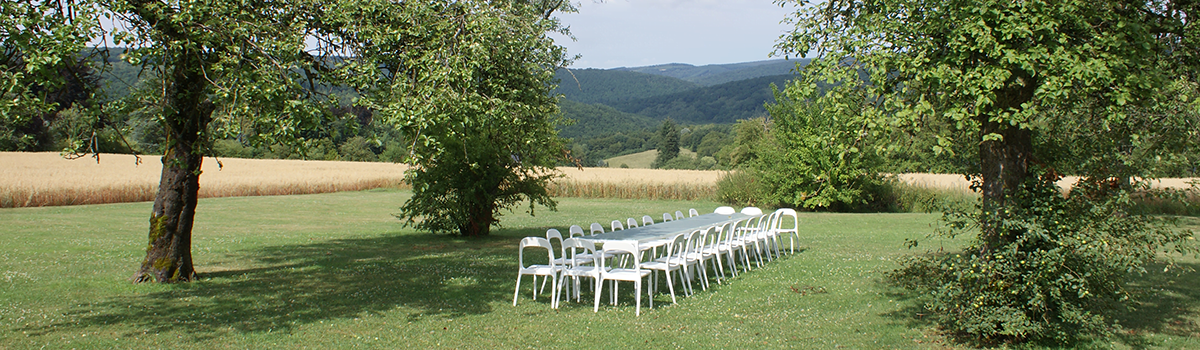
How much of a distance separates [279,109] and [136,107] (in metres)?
1.93

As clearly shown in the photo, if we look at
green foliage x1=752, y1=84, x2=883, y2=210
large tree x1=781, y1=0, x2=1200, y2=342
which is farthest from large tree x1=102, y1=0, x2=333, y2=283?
green foliage x1=752, y1=84, x2=883, y2=210

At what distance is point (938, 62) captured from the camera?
5.38 m

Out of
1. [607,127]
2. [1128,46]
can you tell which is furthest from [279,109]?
[607,127]

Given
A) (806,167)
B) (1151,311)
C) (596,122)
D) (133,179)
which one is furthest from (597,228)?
(596,122)

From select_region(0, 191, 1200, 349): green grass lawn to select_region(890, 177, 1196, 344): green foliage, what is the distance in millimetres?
528

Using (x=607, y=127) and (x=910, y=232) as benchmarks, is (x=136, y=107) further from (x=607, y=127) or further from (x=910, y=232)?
(x=607, y=127)

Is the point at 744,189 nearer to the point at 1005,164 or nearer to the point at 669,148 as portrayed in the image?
the point at 1005,164

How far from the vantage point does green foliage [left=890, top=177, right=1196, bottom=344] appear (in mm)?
5410

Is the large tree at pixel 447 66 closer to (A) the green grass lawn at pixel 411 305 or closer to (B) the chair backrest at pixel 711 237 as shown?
(A) the green grass lawn at pixel 411 305

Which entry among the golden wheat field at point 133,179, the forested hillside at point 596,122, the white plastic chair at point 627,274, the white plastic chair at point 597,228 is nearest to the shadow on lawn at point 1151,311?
the white plastic chair at point 627,274

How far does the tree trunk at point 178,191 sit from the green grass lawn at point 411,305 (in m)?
0.35

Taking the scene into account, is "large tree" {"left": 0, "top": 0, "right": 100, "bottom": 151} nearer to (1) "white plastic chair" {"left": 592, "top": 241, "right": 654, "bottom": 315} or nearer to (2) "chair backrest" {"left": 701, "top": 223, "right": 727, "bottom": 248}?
(1) "white plastic chair" {"left": 592, "top": 241, "right": 654, "bottom": 315}

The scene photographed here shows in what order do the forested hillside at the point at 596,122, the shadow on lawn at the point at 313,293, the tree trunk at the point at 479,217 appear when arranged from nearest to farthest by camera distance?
the shadow on lawn at the point at 313,293
the tree trunk at the point at 479,217
the forested hillside at the point at 596,122

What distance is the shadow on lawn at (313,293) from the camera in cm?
679
